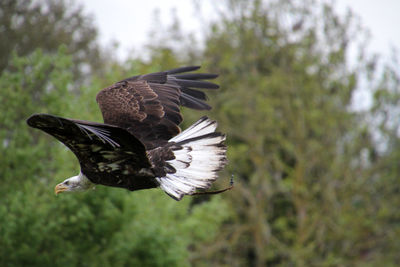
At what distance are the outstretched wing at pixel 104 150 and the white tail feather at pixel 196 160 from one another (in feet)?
0.78

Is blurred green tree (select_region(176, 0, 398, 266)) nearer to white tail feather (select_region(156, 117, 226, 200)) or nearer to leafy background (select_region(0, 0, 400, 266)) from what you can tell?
leafy background (select_region(0, 0, 400, 266))

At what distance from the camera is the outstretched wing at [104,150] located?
4293 mm

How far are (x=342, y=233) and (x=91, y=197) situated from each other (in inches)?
303

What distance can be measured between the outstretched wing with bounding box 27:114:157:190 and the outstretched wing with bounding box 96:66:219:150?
0.44 meters

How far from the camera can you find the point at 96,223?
10.1 metres

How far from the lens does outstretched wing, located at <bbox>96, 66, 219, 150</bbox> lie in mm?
5680

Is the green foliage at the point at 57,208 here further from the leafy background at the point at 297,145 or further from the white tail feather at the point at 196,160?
the white tail feather at the point at 196,160

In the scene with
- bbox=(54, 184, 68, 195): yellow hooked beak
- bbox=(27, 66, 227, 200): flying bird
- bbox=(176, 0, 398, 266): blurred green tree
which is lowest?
bbox=(176, 0, 398, 266): blurred green tree

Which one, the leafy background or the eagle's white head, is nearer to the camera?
the eagle's white head

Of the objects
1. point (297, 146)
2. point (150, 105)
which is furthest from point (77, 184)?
point (297, 146)

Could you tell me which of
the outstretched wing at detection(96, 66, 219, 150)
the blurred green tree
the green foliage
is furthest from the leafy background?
the outstretched wing at detection(96, 66, 219, 150)

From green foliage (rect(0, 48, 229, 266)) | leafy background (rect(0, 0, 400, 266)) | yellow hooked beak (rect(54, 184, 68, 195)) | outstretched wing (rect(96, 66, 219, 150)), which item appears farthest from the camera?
leafy background (rect(0, 0, 400, 266))

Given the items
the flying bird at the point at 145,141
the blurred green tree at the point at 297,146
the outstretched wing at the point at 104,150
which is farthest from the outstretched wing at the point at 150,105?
the blurred green tree at the point at 297,146

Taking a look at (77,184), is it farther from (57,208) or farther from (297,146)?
(297,146)
